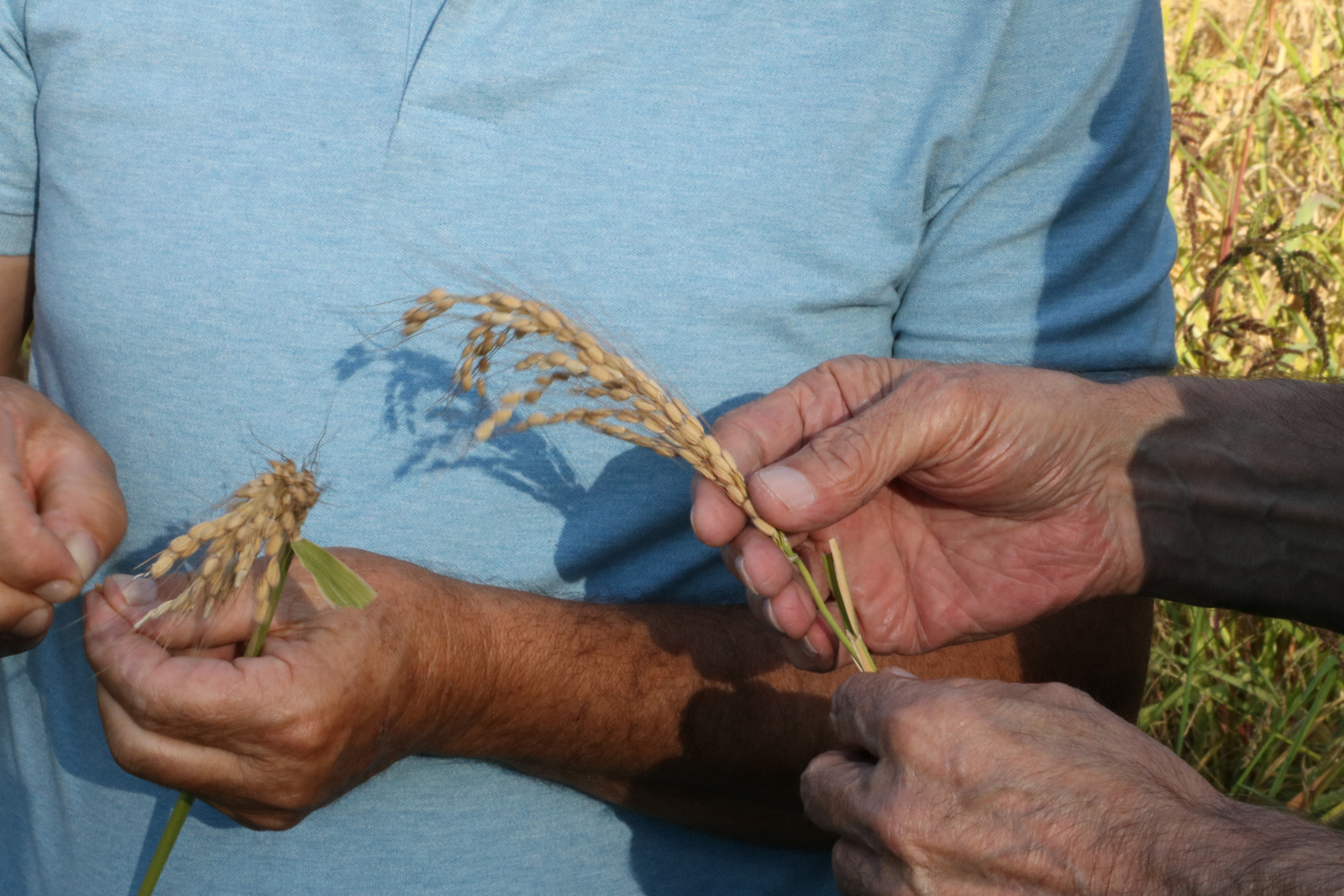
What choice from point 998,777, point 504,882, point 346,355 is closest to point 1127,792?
point 998,777

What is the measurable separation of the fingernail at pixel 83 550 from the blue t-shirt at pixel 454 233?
0.30 meters

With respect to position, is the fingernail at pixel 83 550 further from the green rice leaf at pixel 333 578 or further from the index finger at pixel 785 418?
the index finger at pixel 785 418

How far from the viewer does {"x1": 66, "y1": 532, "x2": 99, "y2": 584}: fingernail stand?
137 cm

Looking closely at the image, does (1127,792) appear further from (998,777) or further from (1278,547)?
(1278,547)

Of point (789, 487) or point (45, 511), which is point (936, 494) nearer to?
point (789, 487)

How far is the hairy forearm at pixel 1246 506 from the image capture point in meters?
1.74

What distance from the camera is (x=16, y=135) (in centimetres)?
179

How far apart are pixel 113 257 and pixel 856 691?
134cm

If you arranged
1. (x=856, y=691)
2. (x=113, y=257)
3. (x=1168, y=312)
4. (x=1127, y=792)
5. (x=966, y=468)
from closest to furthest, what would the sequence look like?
(x=1127, y=792)
(x=856, y=691)
(x=966, y=468)
(x=113, y=257)
(x=1168, y=312)

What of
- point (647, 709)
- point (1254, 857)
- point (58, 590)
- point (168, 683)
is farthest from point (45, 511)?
point (1254, 857)

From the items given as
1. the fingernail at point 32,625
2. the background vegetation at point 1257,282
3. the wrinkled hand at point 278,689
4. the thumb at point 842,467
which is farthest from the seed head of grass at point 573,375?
the background vegetation at point 1257,282

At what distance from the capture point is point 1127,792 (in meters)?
1.09

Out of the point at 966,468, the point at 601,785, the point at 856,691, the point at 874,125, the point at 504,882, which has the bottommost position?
the point at 504,882

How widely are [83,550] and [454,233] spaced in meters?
0.70
